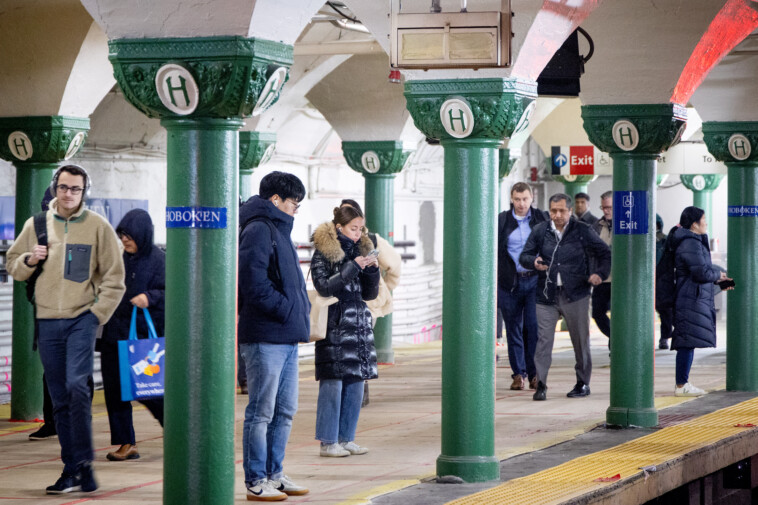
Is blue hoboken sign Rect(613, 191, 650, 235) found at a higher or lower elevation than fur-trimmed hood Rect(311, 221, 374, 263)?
higher

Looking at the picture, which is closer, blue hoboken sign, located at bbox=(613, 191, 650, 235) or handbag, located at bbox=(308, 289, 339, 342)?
handbag, located at bbox=(308, 289, 339, 342)

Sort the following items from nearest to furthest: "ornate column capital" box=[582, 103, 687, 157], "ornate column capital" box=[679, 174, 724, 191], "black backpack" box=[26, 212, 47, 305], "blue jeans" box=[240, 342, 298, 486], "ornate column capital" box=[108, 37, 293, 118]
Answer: "ornate column capital" box=[108, 37, 293, 118] → "blue jeans" box=[240, 342, 298, 486] → "black backpack" box=[26, 212, 47, 305] → "ornate column capital" box=[582, 103, 687, 157] → "ornate column capital" box=[679, 174, 724, 191]

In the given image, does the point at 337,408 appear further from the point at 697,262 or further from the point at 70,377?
the point at 697,262

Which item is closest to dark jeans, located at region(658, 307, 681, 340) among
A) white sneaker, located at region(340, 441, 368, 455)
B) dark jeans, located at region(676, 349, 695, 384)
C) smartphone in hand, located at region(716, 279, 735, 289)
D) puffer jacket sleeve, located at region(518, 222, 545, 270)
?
smartphone in hand, located at region(716, 279, 735, 289)

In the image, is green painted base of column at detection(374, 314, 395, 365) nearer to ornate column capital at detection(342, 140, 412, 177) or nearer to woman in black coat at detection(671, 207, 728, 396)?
ornate column capital at detection(342, 140, 412, 177)

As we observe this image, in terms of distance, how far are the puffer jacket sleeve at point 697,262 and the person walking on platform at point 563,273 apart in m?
0.79

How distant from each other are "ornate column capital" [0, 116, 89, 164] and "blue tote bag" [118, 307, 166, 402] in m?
2.62

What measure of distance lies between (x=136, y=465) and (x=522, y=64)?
3.16 m

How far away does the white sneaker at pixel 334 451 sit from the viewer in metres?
7.82

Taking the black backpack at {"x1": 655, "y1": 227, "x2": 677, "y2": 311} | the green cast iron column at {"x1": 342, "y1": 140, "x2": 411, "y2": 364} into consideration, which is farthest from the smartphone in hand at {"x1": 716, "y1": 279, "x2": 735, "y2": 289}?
the green cast iron column at {"x1": 342, "y1": 140, "x2": 411, "y2": 364}

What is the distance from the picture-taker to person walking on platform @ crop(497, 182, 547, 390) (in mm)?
10891

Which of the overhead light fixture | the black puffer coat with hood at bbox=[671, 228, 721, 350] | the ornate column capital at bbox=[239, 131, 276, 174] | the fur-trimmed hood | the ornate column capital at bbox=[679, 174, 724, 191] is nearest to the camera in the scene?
the overhead light fixture

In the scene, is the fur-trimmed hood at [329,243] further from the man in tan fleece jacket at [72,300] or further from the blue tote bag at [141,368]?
the man in tan fleece jacket at [72,300]

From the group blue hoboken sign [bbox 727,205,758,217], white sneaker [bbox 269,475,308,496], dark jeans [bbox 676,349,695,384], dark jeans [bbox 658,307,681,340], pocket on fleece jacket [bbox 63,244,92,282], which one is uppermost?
blue hoboken sign [bbox 727,205,758,217]
